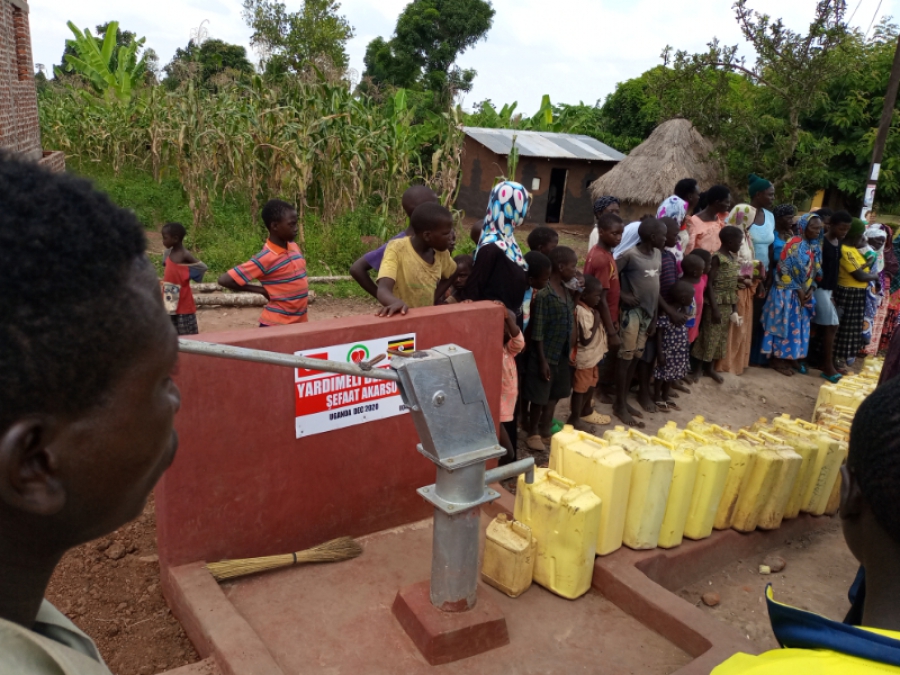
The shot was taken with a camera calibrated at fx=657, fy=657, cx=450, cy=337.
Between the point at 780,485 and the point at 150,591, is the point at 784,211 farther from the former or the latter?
the point at 150,591

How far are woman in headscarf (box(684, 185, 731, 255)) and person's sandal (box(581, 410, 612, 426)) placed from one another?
193cm

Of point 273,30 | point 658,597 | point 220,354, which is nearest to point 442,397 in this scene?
point 220,354

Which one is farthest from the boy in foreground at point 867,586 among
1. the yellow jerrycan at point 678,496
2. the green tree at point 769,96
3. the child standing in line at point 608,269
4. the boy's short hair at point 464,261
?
the green tree at point 769,96

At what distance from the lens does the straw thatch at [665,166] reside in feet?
46.2

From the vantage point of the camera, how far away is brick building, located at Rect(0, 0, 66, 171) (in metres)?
7.89

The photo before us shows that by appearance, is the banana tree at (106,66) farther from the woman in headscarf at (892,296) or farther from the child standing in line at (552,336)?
the woman in headscarf at (892,296)

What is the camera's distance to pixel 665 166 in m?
14.1

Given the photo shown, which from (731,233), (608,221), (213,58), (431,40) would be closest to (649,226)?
(608,221)

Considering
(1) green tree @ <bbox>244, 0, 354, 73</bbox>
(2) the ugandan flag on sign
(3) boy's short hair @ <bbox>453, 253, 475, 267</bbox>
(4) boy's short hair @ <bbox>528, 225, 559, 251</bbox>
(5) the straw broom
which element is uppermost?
(1) green tree @ <bbox>244, 0, 354, 73</bbox>

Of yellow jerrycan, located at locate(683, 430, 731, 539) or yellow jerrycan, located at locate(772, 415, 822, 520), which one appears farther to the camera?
yellow jerrycan, located at locate(772, 415, 822, 520)

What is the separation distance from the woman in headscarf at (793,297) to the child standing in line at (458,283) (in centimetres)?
435

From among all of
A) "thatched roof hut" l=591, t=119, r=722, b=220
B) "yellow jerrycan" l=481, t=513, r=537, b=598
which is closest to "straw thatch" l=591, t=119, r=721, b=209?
"thatched roof hut" l=591, t=119, r=722, b=220

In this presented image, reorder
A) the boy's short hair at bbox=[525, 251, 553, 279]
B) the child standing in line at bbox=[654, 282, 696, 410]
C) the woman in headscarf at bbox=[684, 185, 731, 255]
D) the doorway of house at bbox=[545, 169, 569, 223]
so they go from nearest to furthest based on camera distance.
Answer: the boy's short hair at bbox=[525, 251, 553, 279]
the child standing in line at bbox=[654, 282, 696, 410]
the woman in headscarf at bbox=[684, 185, 731, 255]
the doorway of house at bbox=[545, 169, 569, 223]

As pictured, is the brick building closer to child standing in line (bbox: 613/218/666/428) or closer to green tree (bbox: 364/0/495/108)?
child standing in line (bbox: 613/218/666/428)
